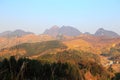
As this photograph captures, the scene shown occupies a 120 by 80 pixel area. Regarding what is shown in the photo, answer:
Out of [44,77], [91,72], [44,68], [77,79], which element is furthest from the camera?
[91,72]

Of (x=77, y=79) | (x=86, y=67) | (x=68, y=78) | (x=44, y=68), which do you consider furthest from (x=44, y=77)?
(x=86, y=67)

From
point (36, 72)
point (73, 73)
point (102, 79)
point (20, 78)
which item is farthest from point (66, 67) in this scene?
point (20, 78)

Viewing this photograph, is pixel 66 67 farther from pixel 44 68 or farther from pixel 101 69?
pixel 101 69

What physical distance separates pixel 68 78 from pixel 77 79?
6764 mm

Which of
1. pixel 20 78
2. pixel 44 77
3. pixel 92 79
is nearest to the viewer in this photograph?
pixel 20 78

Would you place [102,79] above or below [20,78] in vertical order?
below

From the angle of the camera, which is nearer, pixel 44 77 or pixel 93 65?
pixel 44 77

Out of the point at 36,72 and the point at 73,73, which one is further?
the point at 73,73

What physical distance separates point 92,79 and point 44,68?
4311 centimetres

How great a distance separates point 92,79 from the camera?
121m

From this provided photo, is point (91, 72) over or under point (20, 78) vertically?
under

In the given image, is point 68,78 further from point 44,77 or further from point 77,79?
point 44,77

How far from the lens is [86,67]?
13050cm

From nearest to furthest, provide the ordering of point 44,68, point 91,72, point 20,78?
1. point 20,78
2. point 44,68
3. point 91,72
